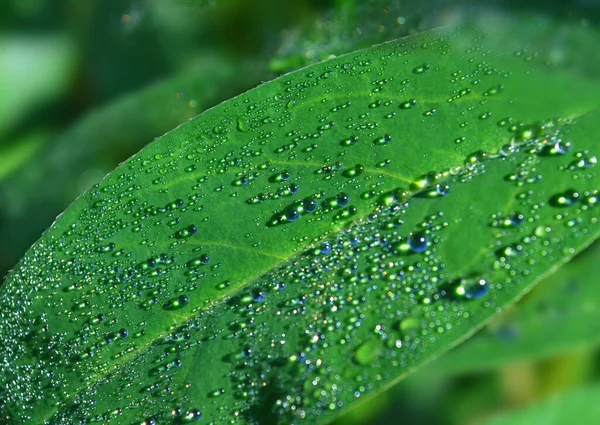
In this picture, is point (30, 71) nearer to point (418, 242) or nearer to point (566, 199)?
point (418, 242)

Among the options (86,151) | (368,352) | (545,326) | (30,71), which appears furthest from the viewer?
(30,71)

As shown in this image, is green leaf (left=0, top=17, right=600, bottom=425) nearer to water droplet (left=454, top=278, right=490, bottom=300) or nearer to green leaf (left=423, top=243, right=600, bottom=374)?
water droplet (left=454, top=278, right=490, bottom=300)

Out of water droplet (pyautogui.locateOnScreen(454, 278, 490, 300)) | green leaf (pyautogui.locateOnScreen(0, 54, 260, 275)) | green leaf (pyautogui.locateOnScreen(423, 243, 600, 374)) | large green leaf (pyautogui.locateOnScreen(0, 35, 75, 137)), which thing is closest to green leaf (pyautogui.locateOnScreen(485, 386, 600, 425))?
green leaf (pyautogui.locateOnScreen(423, 243, 600, 374))

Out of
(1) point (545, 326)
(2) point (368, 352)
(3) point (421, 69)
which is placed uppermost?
(3) point (421, 69)

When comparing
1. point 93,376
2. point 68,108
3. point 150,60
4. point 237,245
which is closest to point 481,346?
point 237,245

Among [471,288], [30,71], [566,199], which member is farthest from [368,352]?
[30,71]

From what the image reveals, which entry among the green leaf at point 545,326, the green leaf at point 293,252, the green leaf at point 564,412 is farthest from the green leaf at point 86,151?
the green leaf at point 564,412
